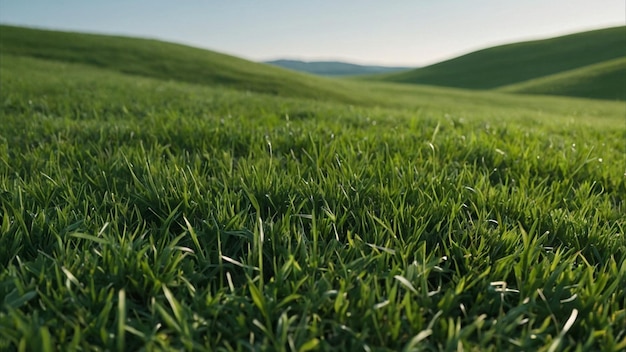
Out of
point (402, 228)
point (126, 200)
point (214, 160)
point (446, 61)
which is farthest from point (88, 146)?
point (446, 61)

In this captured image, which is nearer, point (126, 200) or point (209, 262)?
point (209, 262)

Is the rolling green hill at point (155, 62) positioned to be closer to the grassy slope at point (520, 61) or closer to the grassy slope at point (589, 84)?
the grassy slope at point (589, 84)

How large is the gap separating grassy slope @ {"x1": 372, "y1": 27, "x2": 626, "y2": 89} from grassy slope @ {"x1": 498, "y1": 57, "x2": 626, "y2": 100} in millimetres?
14217

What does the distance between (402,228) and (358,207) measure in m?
0.29

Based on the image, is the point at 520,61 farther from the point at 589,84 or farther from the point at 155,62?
the point at 155,62

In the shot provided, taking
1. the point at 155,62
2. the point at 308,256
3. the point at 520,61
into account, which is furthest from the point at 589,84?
the point at 308,256

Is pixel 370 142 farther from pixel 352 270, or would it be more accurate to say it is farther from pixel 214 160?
pixel 352 270

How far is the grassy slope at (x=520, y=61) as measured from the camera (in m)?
60.4

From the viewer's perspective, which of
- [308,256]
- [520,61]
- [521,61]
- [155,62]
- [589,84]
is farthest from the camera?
[520,61]

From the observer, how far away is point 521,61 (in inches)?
2699

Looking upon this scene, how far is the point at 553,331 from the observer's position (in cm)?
150

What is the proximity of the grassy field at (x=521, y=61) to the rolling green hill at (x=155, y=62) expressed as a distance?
38.0m

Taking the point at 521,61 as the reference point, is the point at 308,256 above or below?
below

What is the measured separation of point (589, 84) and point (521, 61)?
3354 cm
